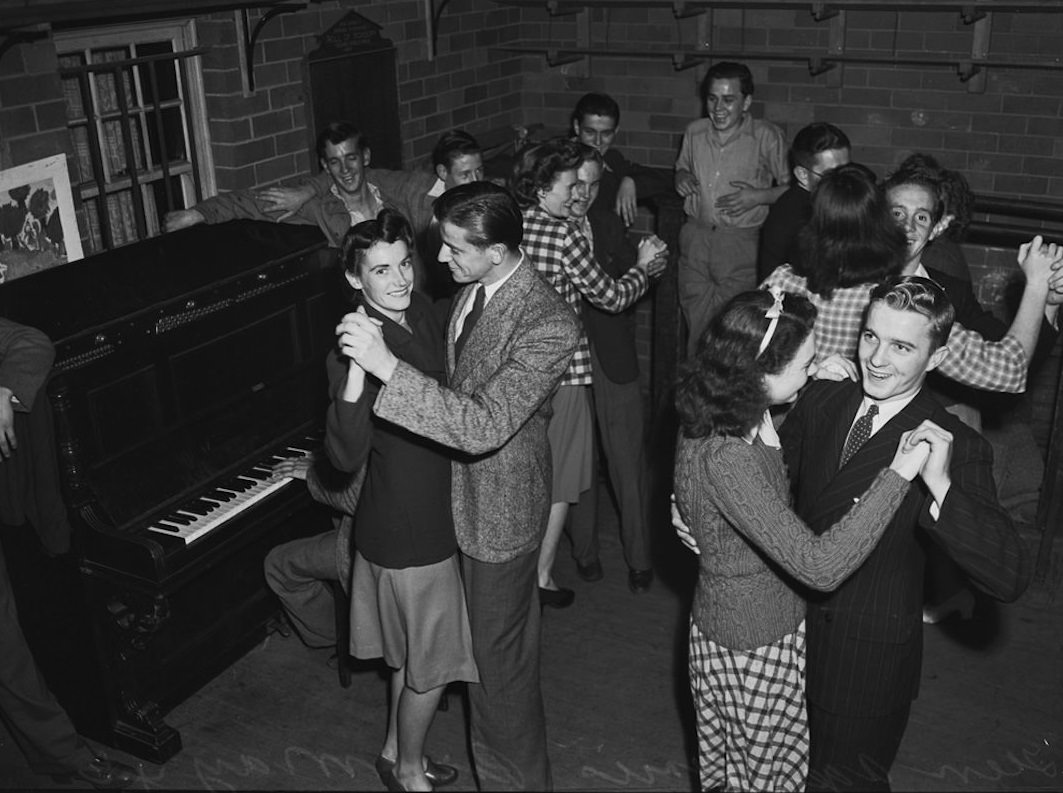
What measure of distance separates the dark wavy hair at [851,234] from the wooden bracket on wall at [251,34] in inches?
103

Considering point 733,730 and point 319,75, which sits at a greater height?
point 319,75

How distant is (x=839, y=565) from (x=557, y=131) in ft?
17.3

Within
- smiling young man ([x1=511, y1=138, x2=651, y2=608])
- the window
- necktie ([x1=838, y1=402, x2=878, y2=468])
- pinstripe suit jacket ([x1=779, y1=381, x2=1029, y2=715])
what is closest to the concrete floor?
smiling young man ([x1=511, y1=138, x2=651, y2=608])

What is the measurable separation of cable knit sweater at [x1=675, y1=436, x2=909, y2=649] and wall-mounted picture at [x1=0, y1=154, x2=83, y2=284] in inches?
98.1

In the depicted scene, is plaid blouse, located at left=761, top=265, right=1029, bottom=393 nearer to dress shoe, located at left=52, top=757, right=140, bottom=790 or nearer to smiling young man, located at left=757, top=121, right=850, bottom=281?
smiling young man, located at left=757, top=121, right=850, bottom=281

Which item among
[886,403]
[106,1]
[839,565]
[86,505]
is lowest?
[86,505]

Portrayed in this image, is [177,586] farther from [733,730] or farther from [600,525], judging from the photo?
[600,525]

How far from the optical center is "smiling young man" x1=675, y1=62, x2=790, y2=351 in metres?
5.52

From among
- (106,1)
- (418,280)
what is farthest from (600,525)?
(106,1)

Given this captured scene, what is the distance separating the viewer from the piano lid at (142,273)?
11.1 ft

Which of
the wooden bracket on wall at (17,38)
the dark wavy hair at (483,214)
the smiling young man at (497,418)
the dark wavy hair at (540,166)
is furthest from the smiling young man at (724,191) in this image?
the wooden bracket on wall at (17,38)

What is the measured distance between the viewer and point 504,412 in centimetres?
277

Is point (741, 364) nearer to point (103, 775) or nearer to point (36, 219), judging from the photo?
point (103, 775)

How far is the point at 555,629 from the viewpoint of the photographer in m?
4.29
